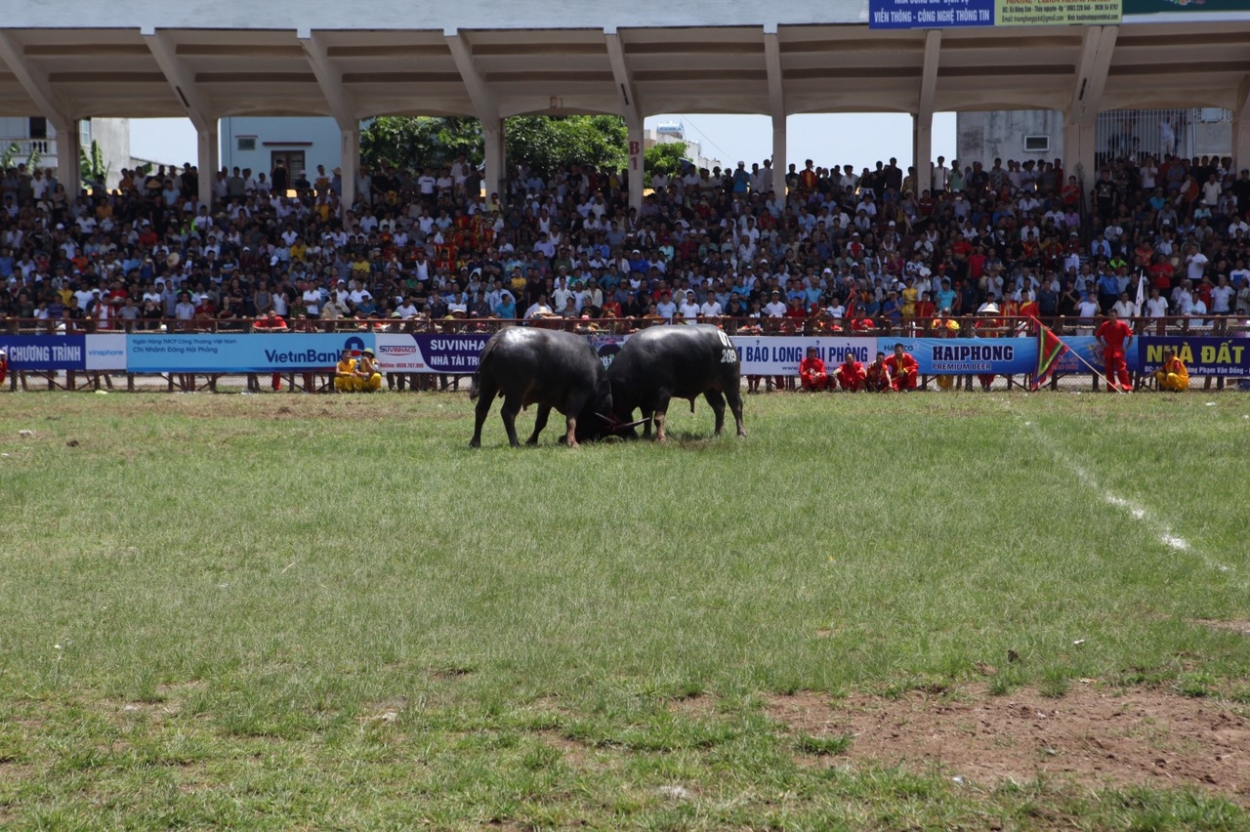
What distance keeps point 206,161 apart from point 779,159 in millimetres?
15917

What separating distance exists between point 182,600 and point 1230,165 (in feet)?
107

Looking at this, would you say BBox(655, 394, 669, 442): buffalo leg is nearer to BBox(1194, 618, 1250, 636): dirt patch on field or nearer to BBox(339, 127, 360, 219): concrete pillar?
BBox(1194, 618, 1250, 636): dirt patch on field

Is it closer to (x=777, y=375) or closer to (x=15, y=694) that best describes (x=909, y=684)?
(x=15, y=694)

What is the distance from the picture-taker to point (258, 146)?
62.6 metres

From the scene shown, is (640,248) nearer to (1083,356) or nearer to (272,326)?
(272,326)

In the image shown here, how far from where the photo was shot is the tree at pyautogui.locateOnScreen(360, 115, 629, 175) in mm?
56656

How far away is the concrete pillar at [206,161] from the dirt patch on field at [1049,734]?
3436cm

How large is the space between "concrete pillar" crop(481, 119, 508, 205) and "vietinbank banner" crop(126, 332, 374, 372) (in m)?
11.3

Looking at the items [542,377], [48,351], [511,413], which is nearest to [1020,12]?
[542,377]

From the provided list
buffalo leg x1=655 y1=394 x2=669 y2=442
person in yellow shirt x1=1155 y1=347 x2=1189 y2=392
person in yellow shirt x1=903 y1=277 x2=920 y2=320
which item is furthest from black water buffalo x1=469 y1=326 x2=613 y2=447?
person in yellow shirt x1=903 y1=277 x2=920 y2=320

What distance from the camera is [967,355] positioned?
87.2ft

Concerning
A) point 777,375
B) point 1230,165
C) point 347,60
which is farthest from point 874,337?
point 347,60

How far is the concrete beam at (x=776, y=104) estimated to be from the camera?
34.1m

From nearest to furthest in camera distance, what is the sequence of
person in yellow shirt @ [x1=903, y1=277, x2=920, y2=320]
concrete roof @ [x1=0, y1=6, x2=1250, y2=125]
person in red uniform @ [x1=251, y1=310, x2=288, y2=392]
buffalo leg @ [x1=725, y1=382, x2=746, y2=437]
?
buffalo leg @ [x1=725, y1=382, x2=746, y2=437]
person in red uniform @ [x1=251, y1=310, x2=288, y2=392]
person in yellow shirt @ [x1=903, y1=277, x2=920, y2=320]
concrete roof @ [x1=0, y1=6, x2=1250, y2=125]
